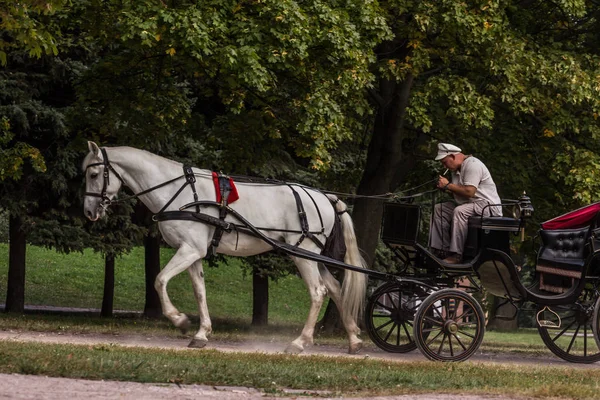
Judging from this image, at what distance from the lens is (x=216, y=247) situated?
14094 mm

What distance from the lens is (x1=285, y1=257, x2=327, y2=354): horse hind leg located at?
14033 mm

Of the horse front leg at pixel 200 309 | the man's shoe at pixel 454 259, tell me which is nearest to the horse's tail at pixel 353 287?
the man's shoe at pixel 454 259

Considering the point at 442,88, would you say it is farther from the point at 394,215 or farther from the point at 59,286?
the point at 59,286

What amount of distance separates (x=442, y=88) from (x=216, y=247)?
24.6 ft

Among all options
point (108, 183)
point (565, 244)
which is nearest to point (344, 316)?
point (565, 244)

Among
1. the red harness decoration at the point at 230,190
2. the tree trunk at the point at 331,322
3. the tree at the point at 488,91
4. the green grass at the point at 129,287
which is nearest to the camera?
the red harness decoration at the point at 230,190

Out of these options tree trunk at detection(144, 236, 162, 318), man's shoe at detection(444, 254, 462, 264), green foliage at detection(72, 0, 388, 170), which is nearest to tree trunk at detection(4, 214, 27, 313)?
tree trunk at detection(144, 236, 162, 318)

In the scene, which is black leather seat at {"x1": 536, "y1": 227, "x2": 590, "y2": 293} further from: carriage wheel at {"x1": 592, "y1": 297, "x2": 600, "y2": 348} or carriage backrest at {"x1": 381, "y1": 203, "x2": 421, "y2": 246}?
carriage backrest at {"x1": 381, "y1": 203, "x2": 421, "y2": 246}

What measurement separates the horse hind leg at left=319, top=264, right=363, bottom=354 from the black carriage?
0.88 ft

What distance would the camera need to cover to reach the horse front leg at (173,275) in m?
13.4

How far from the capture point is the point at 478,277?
14.7 m

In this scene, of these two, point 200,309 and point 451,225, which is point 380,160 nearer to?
point 451,225

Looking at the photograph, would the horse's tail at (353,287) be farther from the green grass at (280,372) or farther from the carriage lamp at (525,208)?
the carriage lamp at (525,208)

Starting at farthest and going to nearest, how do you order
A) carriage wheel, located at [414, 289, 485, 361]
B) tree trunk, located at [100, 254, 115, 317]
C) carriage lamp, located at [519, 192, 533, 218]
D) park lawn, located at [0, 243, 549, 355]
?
park lawn, located at [0, 243, 549, 355] < tree trunk, located at [100, 254, 115, 317] < carriage lamp, located at [519, 192, 533, 218] < carriage wheel, located at [414, 289, 485, 361]
